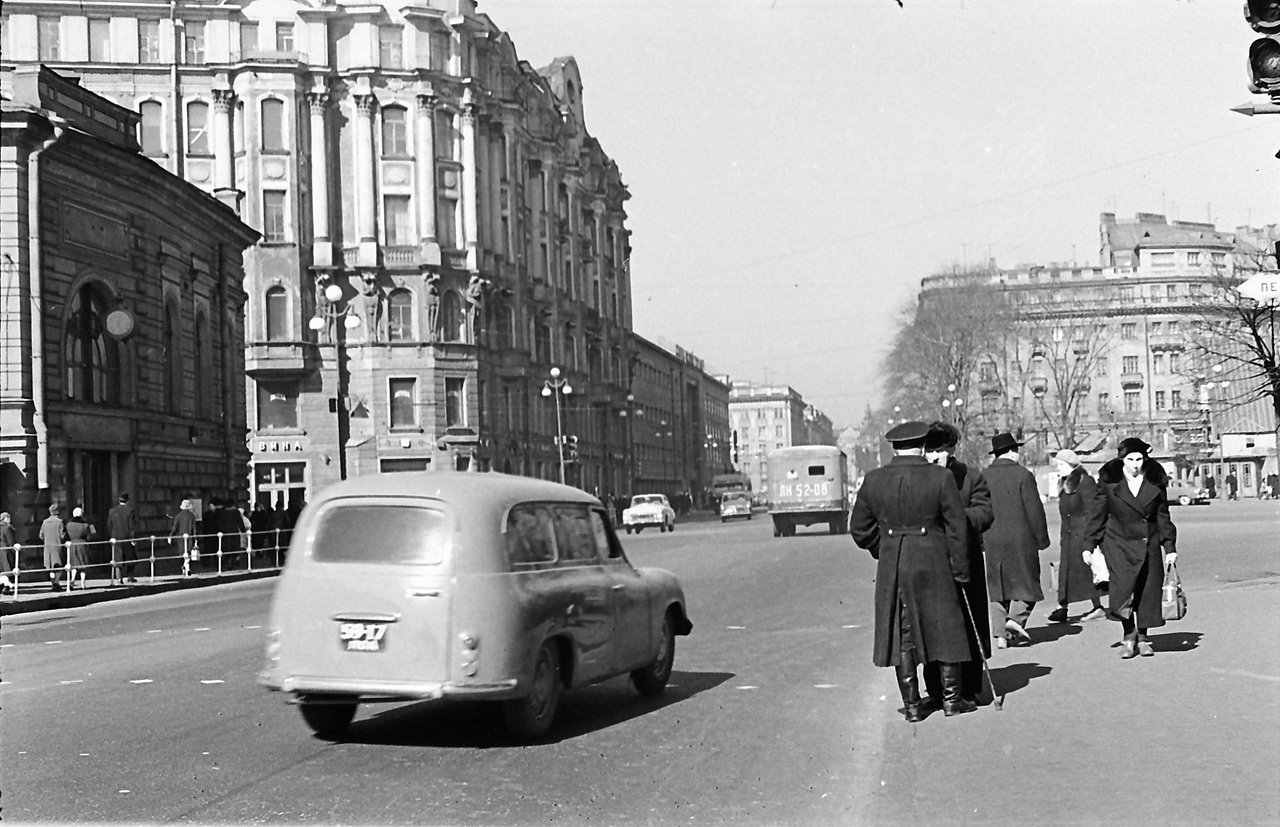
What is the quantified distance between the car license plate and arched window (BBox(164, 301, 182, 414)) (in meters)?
32.4

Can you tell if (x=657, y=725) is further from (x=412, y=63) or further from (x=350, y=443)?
(x=412, y=63)

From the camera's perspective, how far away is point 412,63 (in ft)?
231

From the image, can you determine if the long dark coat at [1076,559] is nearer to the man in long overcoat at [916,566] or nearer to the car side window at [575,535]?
the man in long overcoat at [916,566]

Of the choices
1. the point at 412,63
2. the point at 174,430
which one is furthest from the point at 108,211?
the point at 412,63

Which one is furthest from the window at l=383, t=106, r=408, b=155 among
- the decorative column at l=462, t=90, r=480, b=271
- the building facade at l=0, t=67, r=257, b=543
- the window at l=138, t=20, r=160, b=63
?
the building facade at l=0, t=67, r=257, b=543

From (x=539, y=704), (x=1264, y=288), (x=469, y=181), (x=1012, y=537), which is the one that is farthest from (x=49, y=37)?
(x=1264, y=288)

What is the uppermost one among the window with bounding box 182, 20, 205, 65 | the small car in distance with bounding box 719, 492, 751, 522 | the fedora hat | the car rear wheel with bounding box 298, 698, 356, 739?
the window with bounding box 182, 20, 205, 65

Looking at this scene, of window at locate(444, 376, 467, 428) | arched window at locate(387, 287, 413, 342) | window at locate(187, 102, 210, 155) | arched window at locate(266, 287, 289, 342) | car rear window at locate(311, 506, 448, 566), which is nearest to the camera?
car rear window at locate(311, 506, 448, 566)

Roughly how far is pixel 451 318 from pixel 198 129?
14222 millimetres

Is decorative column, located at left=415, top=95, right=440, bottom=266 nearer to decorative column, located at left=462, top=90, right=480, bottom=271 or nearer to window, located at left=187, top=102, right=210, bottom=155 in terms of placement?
decorative column, located at left=462, top=90, right=480, bottom=271

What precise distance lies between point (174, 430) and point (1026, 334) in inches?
2278

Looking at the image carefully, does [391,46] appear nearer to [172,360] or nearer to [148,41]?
[148,41]

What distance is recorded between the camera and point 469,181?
240 feet

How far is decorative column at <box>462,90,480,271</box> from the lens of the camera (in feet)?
239
